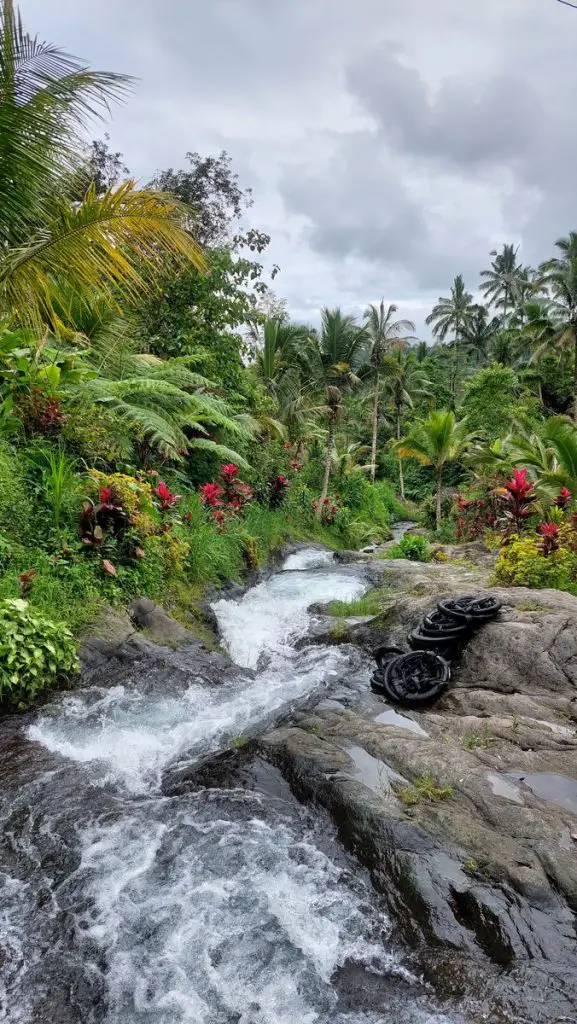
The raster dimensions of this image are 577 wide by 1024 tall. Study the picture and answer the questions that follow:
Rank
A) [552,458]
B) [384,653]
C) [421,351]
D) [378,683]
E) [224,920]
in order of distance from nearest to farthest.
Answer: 1. [224,920]
2. [378,683]
3. [384,653]
4. [552,458]
5. [421,351]

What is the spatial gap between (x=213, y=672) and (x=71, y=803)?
2.47m

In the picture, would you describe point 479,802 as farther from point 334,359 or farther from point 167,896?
point 334,359

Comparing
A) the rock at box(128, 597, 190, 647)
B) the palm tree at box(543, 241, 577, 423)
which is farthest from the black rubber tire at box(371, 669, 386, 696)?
the palm tree at box(543, 241, 577, 423)

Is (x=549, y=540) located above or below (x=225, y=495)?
above

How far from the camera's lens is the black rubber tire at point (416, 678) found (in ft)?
16.6

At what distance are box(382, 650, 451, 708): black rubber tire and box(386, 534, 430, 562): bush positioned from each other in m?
7.85

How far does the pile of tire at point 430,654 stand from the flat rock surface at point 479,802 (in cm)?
14

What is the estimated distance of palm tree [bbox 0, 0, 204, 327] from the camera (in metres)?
4.36

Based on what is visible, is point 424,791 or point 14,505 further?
point 14,505

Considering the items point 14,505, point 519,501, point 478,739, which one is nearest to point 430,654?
point 478,739

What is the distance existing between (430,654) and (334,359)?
1392 centimetres

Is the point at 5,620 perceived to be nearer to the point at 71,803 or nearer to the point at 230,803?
the point at 71,803

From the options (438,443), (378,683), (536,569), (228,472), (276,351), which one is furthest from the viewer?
(276,351)

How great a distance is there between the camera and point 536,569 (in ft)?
25.0
